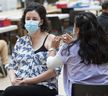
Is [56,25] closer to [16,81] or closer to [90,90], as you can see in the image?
[16,81]

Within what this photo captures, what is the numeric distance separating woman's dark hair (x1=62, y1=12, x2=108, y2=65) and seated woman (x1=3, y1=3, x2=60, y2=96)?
42 cm

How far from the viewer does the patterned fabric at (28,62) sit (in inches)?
93.5

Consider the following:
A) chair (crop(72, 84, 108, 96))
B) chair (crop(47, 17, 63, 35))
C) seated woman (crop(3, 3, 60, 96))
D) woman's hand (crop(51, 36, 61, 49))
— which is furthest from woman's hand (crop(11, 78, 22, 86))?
chair (crop(47, 17, 63, 35))

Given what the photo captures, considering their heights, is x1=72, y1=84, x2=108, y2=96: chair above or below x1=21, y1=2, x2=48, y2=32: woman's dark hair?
below

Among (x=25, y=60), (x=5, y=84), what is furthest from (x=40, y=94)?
(x=5, y=84)

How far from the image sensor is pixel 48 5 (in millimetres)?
8227

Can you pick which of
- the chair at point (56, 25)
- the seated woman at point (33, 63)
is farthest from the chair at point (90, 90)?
the chair at point (56, 25)

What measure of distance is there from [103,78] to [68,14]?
17.0 feet

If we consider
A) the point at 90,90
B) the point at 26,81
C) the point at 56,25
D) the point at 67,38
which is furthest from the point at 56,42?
the point at 56,25

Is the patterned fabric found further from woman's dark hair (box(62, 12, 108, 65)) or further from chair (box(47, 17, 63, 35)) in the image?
chair (box(47, 17, 63, 35))

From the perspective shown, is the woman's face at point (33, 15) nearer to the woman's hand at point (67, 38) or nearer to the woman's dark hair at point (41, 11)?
the woman's dark hair at point (41, 11)

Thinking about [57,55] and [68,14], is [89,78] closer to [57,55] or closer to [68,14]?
[57,55]

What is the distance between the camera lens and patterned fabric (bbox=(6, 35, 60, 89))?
2.38 m

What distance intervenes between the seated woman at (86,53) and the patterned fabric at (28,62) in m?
0.33
